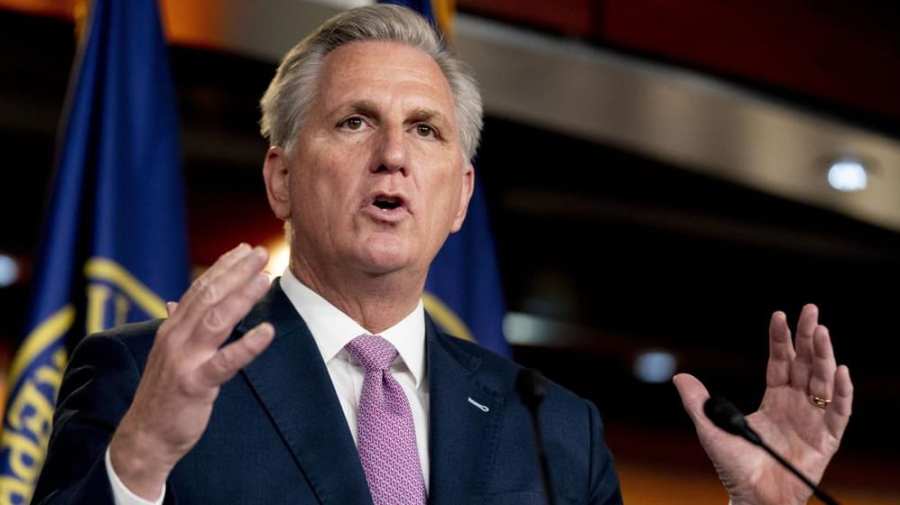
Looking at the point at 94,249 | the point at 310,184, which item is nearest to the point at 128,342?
the point at 310,184

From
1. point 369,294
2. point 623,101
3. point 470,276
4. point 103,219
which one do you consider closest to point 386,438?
point 369,294

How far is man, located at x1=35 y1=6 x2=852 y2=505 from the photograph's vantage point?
1.34 meters

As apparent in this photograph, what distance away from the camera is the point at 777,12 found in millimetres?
4480

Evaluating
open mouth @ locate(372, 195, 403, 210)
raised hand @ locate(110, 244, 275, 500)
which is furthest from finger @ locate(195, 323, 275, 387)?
open mouth @ locate(372, 195, 403, 210)

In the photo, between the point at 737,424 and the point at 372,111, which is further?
the point at 372,111

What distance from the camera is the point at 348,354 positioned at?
1769 millimetres

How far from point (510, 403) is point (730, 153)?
3.03 m

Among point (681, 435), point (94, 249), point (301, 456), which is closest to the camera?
point (301, 456)

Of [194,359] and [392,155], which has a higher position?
[392,155]

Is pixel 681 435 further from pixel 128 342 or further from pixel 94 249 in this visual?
pixel 128 342

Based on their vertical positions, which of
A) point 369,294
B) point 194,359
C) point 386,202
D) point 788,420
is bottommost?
point 194,359

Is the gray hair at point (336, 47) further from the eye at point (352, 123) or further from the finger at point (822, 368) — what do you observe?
the finger at point (822, 368)

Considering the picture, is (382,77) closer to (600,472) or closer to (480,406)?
(480,406)

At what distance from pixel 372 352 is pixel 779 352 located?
1.82ft
